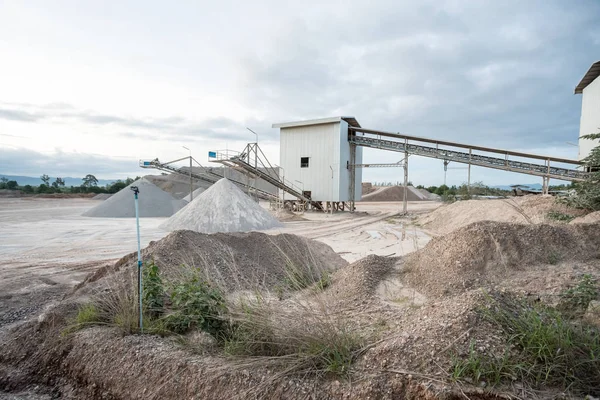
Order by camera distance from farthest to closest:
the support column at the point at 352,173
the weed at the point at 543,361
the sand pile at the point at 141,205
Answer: the support column at the point at 352,173 < the sand pile at the point at 141,205 < the weed at the point at 543,361

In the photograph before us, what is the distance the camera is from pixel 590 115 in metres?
18.1

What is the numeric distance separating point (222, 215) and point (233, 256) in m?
7.96

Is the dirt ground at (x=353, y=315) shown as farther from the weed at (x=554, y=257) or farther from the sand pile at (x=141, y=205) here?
the sand pile at (x=141, y=205)

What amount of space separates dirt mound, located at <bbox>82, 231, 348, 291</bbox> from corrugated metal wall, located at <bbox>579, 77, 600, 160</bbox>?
17.0 metres

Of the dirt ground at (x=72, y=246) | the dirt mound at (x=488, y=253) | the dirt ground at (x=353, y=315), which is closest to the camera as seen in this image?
the dirt ground at (x=353, y=315)

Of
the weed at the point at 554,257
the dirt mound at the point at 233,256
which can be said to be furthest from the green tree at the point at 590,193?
the dirt mound at the point at 233,256

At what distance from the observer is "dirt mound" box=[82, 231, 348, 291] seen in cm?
630

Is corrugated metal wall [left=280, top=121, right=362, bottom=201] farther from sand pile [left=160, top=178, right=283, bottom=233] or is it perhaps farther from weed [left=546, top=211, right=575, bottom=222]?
weed [left=546, top=211, right=575, bottom=222]

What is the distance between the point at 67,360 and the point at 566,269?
6713 millimetres

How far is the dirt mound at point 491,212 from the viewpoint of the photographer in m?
11.6

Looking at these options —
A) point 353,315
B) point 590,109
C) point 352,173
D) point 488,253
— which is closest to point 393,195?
point 352,173

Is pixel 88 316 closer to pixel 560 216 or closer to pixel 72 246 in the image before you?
pixel 72 246

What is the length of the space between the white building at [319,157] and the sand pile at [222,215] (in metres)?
7.89

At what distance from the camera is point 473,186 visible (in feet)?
75.5
